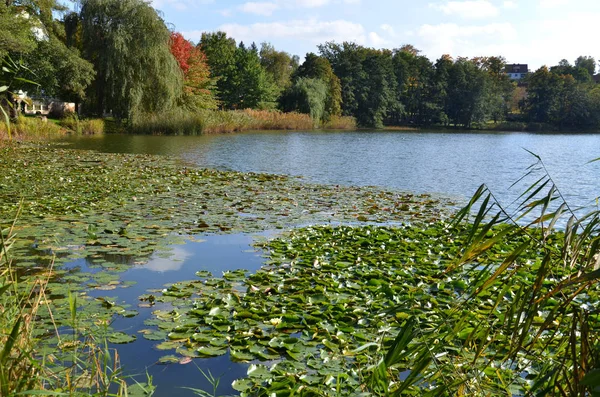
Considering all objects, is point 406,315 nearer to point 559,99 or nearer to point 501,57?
point 559,99

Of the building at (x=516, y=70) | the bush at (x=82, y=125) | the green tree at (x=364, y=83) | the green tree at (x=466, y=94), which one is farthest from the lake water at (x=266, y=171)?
the building at (x=516, y=70)

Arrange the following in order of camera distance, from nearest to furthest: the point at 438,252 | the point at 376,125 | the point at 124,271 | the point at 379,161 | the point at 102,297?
the point at 102,297, the point at 124,271, the point at 438,252, the point at 379,161, the point at 376,125

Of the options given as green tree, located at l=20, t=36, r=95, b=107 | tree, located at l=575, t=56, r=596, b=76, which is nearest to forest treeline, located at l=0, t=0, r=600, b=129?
green tree, located at l=20, t=36, r=95, b=107

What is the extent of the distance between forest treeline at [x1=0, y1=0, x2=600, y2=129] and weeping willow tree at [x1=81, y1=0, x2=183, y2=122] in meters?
0.05

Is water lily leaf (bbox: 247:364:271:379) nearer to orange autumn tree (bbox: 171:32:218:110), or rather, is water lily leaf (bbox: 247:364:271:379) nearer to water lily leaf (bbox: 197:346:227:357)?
water lily leaf (bbox: 197:346:227:357)

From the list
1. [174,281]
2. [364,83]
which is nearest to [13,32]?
[174,281]

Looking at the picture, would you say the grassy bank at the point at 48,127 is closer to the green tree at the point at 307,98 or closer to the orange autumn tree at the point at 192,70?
the orange autumn tree at the point at 192,70

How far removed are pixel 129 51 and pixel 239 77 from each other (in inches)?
878

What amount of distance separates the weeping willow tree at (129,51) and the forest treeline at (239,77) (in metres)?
0.05

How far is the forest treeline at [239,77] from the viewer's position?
1051 inches

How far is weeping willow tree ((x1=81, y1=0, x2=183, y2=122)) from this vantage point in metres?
28.1

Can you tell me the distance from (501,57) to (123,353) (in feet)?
249

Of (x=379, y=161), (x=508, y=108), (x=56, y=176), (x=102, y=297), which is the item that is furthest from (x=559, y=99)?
(x=102, y=297)

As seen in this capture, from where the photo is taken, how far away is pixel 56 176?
467 inches
